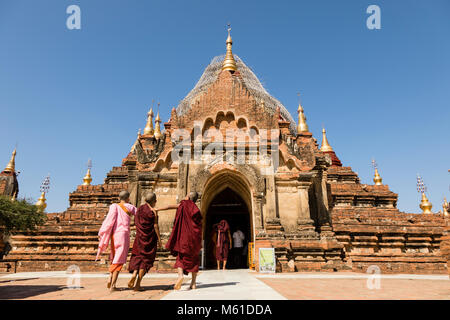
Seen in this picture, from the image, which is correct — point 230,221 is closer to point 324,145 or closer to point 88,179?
point 324,145

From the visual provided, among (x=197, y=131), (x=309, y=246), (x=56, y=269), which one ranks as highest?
(x=197, y=131)

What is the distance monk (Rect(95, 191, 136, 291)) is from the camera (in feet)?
18.4

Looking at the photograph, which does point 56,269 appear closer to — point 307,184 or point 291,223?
point 291,223

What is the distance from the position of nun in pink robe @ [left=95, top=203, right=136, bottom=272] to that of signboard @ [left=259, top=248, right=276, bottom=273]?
223 inches

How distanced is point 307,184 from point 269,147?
229 cm

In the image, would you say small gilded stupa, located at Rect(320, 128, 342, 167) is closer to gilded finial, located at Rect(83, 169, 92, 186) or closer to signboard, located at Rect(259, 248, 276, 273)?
signboard, located at Rect(259, 248, 276, 273)

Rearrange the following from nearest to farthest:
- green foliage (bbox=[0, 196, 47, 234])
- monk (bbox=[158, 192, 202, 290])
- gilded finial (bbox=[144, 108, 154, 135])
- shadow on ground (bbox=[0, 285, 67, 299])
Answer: shadow on ground (bbox=[0, 285, 67, 299]) → monk (bbox=[158, 192, 202, 290]) → green foliage (bbox=[0, 196, 47, 234]) → gilded finial (bbox=[144, 108, 154, 135])

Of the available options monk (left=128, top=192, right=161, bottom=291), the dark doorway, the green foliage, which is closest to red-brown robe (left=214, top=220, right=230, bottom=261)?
the dark doorway

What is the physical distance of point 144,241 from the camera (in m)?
5.84

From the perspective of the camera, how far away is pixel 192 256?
598 cm

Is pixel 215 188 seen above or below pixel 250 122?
below
